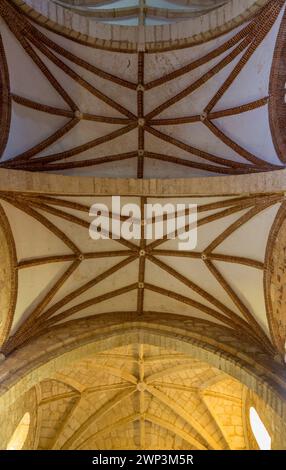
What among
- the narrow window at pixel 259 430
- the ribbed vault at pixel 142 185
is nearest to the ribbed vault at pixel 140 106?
the ribbed vault at pixel 142 185

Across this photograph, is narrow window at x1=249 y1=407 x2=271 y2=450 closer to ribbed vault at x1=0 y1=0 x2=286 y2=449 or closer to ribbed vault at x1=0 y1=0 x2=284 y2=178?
ribbed vault at x1=0 y1=0 x2=286 y2=449

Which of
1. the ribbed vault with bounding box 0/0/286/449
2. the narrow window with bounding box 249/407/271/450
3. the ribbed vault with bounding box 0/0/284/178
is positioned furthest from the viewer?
the narrow window with bounding box 249/407/271/450

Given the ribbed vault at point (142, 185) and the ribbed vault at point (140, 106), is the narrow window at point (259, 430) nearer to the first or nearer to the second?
the ribbed vault at point (142, 185)

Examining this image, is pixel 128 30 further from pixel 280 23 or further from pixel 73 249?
pixel 73 249

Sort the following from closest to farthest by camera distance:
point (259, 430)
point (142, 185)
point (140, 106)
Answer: point (142, 185), point (140, 106), point (259, 430)

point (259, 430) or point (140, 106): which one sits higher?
point (140, 106)

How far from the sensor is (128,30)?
38.7 ft

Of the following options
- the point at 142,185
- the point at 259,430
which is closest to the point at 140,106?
the point at 142,185

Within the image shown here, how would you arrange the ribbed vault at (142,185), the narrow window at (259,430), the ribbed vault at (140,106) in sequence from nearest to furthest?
the ribbed vault at (142,185) → the ribbed vault at (140,106) → the narrow window at (259,430)

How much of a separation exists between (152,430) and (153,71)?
1058 cm

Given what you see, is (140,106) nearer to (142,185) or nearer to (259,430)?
Answer: (142,185)

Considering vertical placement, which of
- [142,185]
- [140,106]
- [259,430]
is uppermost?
[140,106]

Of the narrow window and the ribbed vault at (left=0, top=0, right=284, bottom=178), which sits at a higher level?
the ribbed vault at (left=0, top=0, right=284, bottom=178)

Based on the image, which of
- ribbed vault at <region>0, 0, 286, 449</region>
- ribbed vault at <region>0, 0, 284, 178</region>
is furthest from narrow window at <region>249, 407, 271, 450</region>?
ribbed vault at <region>0, 0, 284, 178</region>
